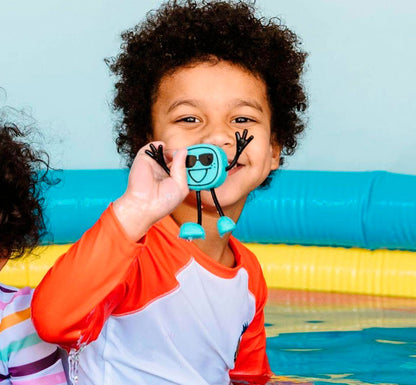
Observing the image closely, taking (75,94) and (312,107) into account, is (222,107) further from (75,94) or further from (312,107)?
(75,94)

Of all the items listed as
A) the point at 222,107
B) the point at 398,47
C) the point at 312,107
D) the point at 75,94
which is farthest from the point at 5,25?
the point at 222,107

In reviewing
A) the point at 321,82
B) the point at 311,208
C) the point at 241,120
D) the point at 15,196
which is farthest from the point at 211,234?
the point at 321,82

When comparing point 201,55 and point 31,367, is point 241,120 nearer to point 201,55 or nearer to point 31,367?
point 201,55

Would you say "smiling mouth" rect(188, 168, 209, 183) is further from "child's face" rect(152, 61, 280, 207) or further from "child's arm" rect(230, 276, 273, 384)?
"child's arm" rect(230, 276, 273, 384)

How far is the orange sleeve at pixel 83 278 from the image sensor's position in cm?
93

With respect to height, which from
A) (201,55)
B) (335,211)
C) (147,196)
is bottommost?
(335,211)

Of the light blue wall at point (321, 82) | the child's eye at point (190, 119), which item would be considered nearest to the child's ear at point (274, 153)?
the child's eye at point (190, 119)

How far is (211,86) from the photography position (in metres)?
1.18

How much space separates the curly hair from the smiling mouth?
28cm

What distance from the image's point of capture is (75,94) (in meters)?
3.76

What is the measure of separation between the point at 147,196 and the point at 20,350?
0.88ft

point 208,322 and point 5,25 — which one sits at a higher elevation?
point 5,25

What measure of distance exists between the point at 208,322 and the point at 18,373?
0.26m

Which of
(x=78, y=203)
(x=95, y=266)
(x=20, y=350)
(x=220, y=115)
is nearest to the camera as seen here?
(x=95, y=266)
